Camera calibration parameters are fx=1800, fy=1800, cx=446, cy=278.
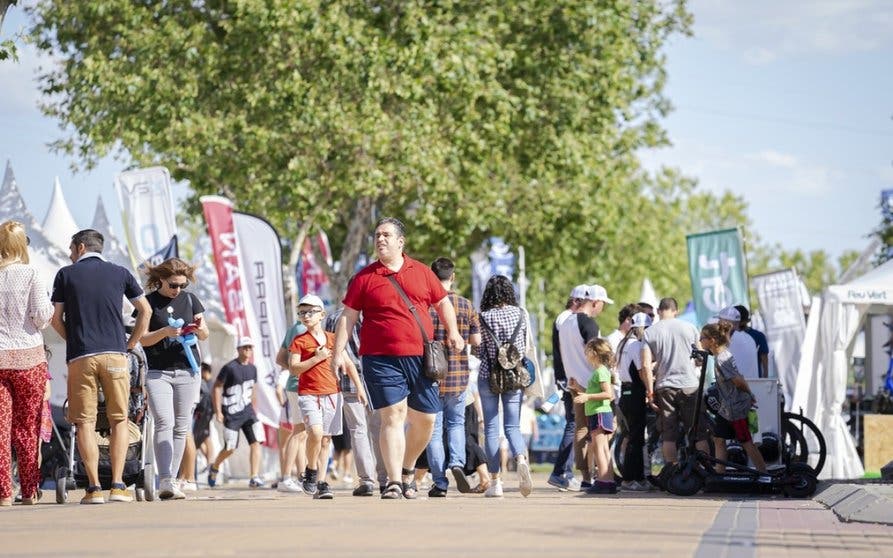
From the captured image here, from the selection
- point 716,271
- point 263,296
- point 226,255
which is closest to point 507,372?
point 263,296

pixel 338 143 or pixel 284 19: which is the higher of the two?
pixel 284 19

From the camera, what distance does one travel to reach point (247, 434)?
20.8 meters

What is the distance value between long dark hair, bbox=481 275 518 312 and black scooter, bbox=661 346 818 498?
168cm

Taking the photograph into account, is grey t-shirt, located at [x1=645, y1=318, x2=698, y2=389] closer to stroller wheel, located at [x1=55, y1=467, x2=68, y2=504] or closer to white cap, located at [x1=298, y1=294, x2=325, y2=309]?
white cap, located at [x1=298, y1=294, x2=325, y2=309]

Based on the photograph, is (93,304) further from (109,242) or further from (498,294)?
(109,242)

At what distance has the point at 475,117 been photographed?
33.8m

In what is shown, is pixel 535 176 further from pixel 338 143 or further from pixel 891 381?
pixel 891 381

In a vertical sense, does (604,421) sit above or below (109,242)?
below

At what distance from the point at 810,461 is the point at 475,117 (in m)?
12.0

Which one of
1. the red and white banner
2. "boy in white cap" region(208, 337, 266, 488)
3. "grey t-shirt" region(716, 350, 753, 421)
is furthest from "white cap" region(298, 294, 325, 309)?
the red and white banner

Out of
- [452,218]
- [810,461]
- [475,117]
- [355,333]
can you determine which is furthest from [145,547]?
[452,218]

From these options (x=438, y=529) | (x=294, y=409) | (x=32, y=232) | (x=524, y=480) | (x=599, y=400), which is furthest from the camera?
(x=32, y=232)

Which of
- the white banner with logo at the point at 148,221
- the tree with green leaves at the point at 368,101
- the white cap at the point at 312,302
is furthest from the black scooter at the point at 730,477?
the tree with green leaves at the point at 368,101

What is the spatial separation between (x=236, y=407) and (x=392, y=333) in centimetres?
797
